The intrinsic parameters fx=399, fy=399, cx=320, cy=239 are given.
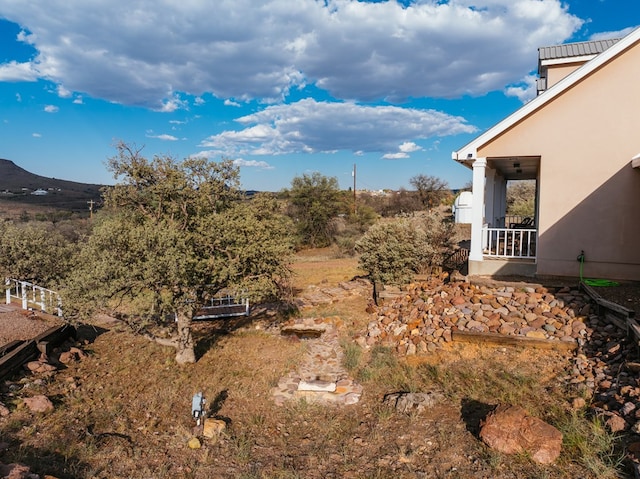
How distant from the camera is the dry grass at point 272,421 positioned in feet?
14.3

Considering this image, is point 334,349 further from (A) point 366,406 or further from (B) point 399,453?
(B) point 399,453

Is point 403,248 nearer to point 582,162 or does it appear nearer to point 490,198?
point 490,198

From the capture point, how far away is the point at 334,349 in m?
8.41

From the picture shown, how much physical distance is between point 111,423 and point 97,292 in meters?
2.01

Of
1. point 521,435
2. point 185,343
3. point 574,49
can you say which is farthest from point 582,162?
point 185,343

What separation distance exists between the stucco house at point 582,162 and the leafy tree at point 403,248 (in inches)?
85.5

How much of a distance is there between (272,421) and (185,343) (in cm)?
294

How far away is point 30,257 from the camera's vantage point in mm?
10844

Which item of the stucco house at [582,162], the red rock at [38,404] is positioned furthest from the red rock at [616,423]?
the red rock at [38,404]

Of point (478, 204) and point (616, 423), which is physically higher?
point (478, 204)

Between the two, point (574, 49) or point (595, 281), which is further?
point (574, 49)

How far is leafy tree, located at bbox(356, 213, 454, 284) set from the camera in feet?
37.7


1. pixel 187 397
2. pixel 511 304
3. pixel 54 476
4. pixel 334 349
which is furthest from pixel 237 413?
pixel 511 304

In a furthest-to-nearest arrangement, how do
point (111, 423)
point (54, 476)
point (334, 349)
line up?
point (334, 349), point (111, 423), point (54, 476)
